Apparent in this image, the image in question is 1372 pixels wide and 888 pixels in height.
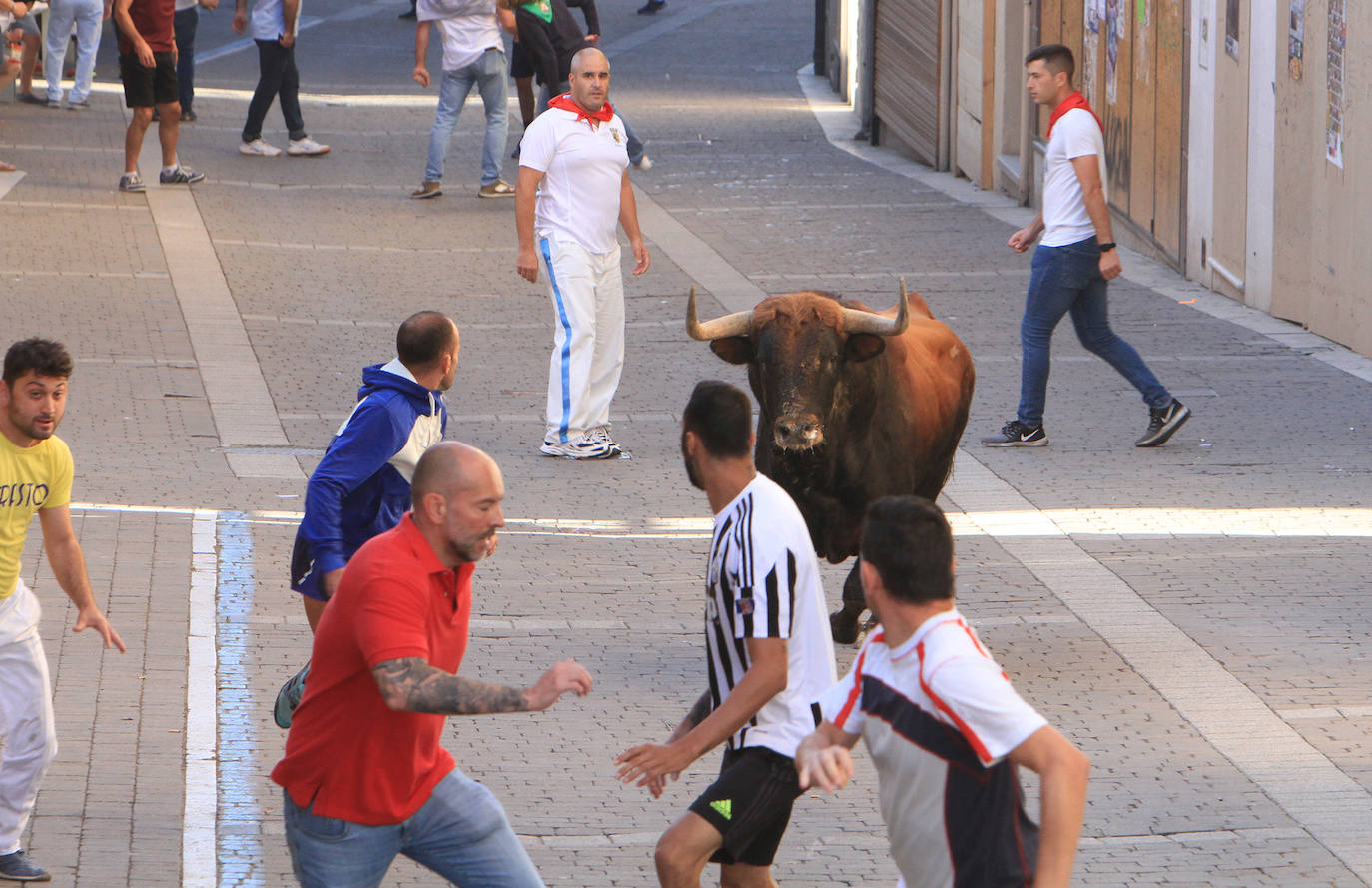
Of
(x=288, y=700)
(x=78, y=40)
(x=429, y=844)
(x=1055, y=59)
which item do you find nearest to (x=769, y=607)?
(x=429, y=844)

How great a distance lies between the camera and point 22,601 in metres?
5.98

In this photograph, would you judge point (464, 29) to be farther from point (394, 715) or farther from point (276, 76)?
point (394, 715)

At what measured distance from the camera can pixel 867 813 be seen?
6699mm

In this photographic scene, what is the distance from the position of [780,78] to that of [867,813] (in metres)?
27.2

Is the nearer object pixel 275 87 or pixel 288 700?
pixel 288 700

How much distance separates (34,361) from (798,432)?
3.03 meters

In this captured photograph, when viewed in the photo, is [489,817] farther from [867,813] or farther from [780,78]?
[780,78]

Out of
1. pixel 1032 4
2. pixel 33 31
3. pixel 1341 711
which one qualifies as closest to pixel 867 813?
pixel 1341 711

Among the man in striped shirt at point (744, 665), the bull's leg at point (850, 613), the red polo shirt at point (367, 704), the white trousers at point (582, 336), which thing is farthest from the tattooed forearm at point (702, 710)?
the white trousers at point (582, 336)

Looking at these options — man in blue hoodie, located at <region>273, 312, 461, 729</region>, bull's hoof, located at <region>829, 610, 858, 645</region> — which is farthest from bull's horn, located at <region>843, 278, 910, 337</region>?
man in blue hoodie, located at <region>273, 312, 461, 729</region>

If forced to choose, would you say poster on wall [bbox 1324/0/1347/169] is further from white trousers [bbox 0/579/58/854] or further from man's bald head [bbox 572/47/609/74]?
white trousers [bbox 0/579/58/854]

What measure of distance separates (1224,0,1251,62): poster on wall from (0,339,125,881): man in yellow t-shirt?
1248cm

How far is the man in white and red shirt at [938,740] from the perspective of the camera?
3.81 m

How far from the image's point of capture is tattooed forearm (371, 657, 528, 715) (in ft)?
14.2
